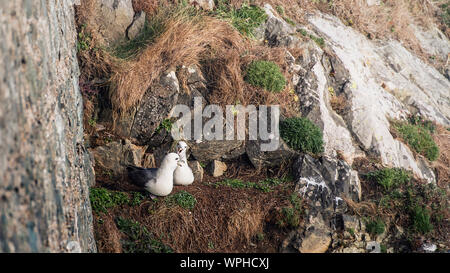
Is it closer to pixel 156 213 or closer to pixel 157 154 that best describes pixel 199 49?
pixel 157 154

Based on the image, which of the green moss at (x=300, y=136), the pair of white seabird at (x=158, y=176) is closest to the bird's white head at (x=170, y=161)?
the pair of white seabird at (x=158, y=176)

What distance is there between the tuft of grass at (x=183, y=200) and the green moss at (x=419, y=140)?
15.3 feet

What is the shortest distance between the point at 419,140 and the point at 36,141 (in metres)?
7.34

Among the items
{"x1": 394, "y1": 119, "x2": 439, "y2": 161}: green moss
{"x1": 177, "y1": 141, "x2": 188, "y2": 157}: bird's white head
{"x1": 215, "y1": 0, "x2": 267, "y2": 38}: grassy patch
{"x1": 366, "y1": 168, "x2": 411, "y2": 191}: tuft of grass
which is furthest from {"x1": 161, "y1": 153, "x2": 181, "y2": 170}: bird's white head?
{"x1": 394, "y1": 119, "x2": 439, "y2": 161}: green moss

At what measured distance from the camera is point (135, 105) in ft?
20.6

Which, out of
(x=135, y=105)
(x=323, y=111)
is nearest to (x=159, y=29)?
(x=135, y=105)

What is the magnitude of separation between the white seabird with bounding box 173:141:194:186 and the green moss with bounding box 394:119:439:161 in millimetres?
4556

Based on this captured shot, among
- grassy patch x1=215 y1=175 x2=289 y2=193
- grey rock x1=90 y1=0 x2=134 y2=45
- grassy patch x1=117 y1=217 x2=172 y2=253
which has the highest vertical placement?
grey rock x1=90 y1=0 x2=134 y2=45

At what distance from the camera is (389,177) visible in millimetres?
6695

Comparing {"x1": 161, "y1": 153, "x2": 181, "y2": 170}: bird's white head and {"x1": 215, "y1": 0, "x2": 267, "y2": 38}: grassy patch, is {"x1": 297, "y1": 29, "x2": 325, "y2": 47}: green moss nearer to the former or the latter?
{"x1": 215, "y1": 0, "x2": 267, "y2": 38}: grassy patch

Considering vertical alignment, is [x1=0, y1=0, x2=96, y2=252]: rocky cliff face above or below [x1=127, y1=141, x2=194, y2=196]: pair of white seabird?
above

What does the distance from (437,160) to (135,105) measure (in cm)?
576

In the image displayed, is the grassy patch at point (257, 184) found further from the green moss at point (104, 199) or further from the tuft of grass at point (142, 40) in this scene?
the tuft of grass at point (142, 40)

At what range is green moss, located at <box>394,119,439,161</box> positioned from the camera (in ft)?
26.7
